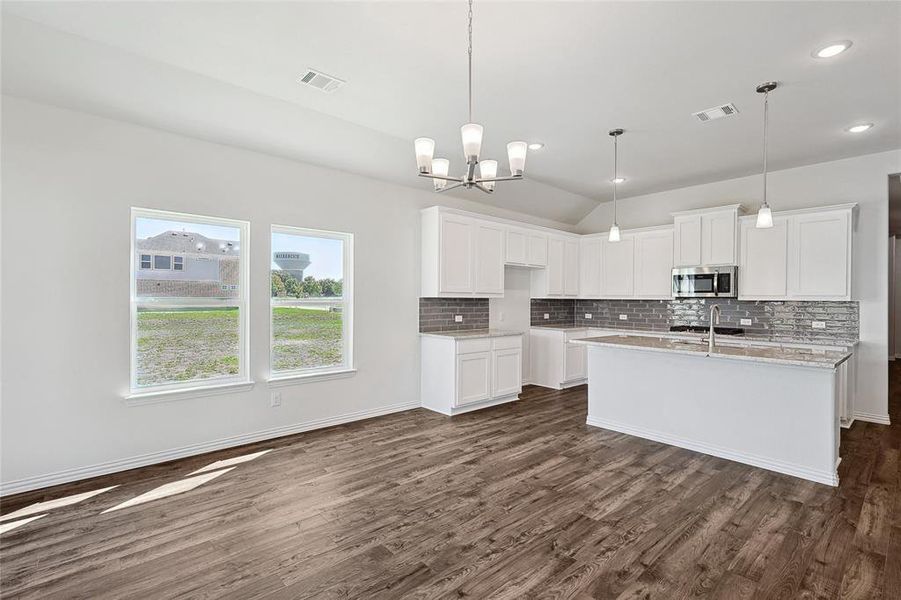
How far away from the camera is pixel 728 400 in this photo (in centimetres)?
386

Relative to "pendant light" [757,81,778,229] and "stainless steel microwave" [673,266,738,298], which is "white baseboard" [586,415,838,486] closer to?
"pendant light" [757,81,778,229]

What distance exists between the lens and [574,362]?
22.2ft

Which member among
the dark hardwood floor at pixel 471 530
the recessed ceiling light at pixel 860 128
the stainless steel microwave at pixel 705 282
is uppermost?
the recessed ceiling light at pixel 860 128

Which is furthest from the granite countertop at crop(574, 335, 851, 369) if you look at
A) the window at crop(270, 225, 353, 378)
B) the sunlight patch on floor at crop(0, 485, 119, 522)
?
the sunlight patch on floor at crop(0, 485, 119, 522)

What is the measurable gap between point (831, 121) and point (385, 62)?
4.13 metres

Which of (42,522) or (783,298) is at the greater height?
(783,298)

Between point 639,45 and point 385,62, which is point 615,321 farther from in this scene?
point 385,62

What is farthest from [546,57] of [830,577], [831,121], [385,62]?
[830,577]

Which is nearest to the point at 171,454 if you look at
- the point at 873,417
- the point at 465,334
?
the point at 465,334

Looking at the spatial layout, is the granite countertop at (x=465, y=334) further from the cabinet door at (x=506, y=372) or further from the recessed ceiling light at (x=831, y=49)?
the recessed ceiling light at (x=831, y=49)

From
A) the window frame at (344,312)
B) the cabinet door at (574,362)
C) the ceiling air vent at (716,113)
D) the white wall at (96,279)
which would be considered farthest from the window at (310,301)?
the ceiling air vent at (716,113)

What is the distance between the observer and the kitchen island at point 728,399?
3391mm

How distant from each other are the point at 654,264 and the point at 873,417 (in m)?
3.01

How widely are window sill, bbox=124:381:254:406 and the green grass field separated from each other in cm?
14
